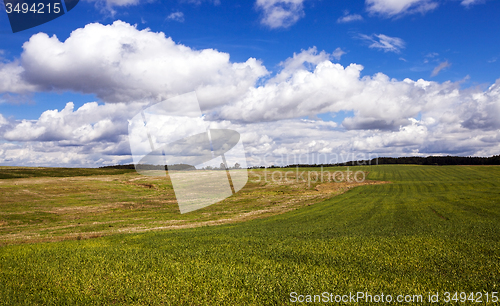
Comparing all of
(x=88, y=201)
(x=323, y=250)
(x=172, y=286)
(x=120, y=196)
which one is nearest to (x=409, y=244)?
(x=323, y=250)

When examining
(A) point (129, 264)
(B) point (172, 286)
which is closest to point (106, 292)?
(B) point (172, 286)

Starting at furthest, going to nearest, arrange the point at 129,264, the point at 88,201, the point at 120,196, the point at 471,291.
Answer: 1. the point at 120,196
2. the point at 88,201
3. the point at 129,264
4. the point at 471,291

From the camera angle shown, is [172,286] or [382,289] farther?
[172,286]

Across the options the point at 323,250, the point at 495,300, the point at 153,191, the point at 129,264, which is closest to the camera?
the point at 495,300

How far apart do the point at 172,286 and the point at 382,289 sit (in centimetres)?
644

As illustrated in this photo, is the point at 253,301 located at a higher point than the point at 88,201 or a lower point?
higher

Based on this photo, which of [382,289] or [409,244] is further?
[409,244]

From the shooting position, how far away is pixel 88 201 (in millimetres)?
60031

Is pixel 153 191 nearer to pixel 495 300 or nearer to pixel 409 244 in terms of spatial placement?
pixel 409 244

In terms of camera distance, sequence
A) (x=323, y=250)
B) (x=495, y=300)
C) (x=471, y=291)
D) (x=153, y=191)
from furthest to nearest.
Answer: (x=153, y=191), (x=323, y=250), (x=471, y=291), (x=495, y=300)

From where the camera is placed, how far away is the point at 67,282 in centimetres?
920

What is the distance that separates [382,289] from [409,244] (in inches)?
274

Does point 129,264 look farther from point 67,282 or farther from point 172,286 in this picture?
point 172,286

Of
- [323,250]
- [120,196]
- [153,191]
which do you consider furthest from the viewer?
[153,191]
